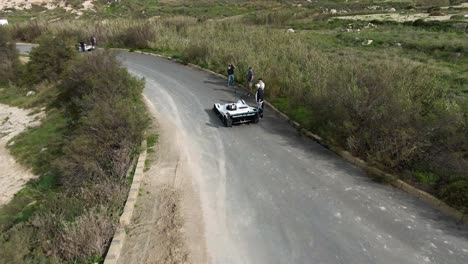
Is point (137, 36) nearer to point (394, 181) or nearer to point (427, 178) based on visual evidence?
point (394, 181)

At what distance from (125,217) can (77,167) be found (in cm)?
371

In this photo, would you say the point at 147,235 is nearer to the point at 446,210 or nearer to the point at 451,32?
the point at 446,210

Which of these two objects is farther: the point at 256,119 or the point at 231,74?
the point at 231,74

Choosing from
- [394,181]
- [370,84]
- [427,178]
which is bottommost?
[394,181]

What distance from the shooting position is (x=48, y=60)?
27.2m

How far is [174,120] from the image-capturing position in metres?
16.7

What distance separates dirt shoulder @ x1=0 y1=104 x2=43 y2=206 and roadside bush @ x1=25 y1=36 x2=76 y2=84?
362 cm

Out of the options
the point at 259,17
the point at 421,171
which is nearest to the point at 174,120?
the point at 421,171

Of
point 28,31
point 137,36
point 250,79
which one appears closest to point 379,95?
point 250,79

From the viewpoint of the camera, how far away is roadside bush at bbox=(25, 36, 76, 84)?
27.2 metres

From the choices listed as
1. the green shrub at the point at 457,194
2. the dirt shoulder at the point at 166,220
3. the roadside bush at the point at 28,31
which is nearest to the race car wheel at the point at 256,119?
the dirt shoulder at the point at 166,220

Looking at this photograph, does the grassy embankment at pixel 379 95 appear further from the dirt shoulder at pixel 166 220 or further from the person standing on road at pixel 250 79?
the dirt shoulder at pixel 166 220

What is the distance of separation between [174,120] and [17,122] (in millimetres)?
12007

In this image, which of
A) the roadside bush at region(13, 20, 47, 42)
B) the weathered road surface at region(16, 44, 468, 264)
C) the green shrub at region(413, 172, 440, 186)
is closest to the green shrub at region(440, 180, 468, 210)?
the weathered road surface at region(16, 44, 468, 264)
